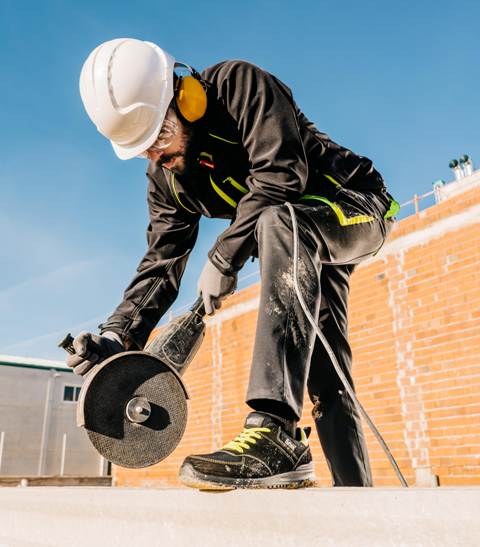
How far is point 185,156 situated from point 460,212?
622 cm

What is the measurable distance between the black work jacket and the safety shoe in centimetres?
68

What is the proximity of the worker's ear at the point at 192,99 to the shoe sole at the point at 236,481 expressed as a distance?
1431 mm

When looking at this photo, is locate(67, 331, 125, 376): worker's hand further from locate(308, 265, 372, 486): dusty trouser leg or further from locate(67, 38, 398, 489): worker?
locate(308, 265, 372, 486): dusty trouser leg

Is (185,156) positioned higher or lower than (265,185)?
higher

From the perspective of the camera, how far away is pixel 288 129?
2004 mm

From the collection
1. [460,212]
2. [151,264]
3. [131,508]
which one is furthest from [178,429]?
[460,212]

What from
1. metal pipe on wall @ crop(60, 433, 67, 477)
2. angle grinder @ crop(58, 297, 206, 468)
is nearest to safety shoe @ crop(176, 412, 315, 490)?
angle grinder @ crop(58, 297, 206, 468)

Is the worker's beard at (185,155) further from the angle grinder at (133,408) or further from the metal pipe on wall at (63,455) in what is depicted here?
the metal pipe on wall at (63,455)

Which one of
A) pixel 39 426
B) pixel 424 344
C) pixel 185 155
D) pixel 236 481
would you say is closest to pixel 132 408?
pixel 236 481

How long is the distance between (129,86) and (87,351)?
45.4 inches

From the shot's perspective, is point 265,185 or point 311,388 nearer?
point 265,185

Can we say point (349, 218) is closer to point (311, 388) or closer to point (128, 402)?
point (311, 388)

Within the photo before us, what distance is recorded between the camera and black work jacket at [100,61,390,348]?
77.6 inches

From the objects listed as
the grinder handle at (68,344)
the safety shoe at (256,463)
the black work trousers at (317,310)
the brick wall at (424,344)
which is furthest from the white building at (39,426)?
the safety shoe at (256,463)
